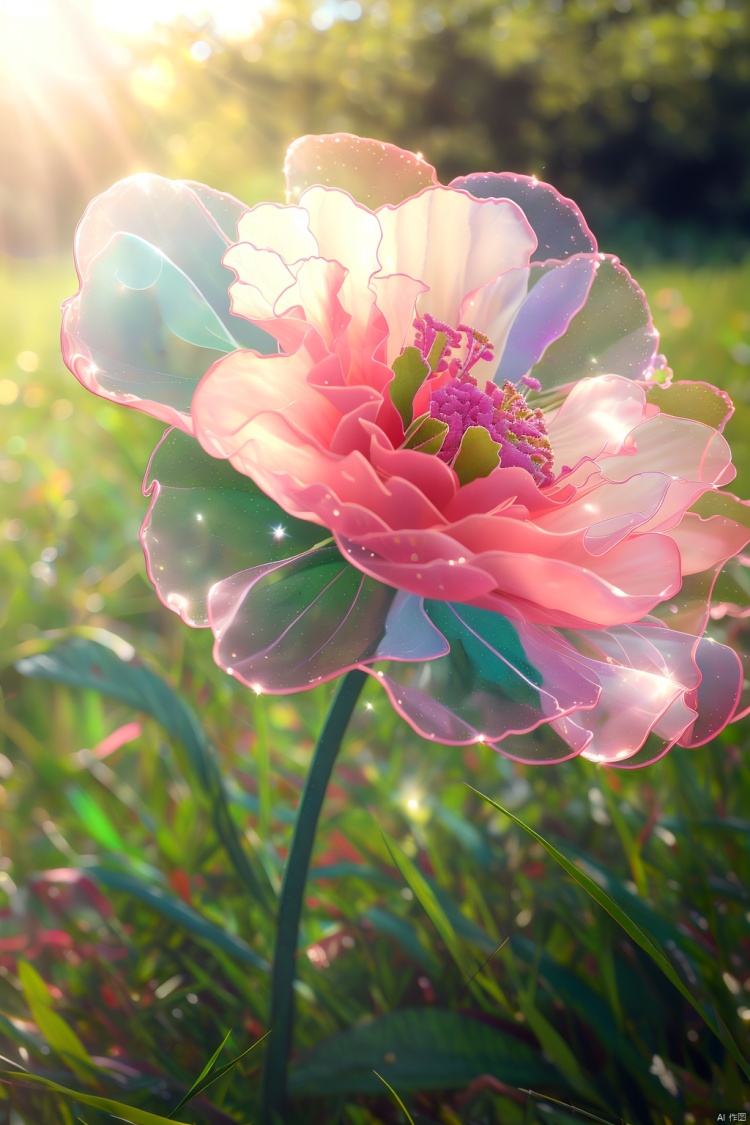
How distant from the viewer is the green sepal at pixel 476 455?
0.43 m

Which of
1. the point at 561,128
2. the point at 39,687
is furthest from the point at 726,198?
the point at 39,687

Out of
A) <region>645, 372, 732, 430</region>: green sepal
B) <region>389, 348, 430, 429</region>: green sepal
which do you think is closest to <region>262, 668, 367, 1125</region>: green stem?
<region>389, 348, 430, 429</region>: green sepal


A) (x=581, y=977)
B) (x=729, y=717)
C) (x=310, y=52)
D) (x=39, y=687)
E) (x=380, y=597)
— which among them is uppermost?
(x=310, y=52)

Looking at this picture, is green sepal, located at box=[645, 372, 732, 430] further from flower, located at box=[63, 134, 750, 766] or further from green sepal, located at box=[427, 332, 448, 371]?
green sepal, located at box=[427, 332, 448, 371]

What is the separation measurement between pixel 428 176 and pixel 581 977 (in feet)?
1.95

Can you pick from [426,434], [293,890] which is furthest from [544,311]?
[293,890]

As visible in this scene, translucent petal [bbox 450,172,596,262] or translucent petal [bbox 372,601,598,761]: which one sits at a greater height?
translucent petal [bbox 450,172,596,262]

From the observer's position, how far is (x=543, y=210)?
54 cm

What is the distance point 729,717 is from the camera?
463 mm

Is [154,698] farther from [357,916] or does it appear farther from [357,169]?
[357,169]

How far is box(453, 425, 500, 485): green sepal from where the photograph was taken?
0.43 meters

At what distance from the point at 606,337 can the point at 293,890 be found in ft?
1.22

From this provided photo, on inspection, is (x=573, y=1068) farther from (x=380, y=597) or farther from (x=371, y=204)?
(x=371, y=204)

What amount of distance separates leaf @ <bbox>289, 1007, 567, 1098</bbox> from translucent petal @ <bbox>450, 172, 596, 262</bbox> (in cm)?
51
